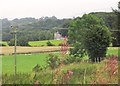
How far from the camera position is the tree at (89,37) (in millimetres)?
7430

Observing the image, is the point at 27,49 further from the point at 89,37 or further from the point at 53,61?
the point at 89,37

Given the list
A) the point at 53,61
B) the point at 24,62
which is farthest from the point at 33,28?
the point at 24,62

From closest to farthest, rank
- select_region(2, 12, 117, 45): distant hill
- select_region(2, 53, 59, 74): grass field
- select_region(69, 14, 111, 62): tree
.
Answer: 1. select_region(2, 12, 117, 45): distant hill
2. select_region(2, 53, 59, 74): grass field
3. select_region(69, 14, 111, 62): tree

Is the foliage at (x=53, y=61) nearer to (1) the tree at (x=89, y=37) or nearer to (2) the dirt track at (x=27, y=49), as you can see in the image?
(2) the dirt track at (x=27, y=49)

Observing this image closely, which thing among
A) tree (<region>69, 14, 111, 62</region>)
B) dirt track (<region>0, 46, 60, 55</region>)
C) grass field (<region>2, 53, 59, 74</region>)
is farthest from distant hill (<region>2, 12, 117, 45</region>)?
tree (<region>69, 14, 111, 62</region>)

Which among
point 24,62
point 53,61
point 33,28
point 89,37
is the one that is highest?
point 33,28

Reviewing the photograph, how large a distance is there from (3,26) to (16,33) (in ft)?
0.90

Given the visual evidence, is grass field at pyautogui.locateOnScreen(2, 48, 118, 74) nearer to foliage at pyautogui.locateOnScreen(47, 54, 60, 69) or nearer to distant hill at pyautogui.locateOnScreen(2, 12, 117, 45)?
foliage at pyautogui.locateOnScreen(47, 54, 60, 69)

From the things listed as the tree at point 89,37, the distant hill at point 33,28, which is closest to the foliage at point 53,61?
the distant hill at point 33,28

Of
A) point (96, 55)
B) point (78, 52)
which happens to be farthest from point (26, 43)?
point (96, 55)

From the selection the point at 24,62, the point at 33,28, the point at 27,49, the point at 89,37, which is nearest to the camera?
the point at 33,28

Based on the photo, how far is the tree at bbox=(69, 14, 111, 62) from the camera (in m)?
7.43

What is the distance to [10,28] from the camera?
537cm

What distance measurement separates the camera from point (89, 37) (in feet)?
26.6
